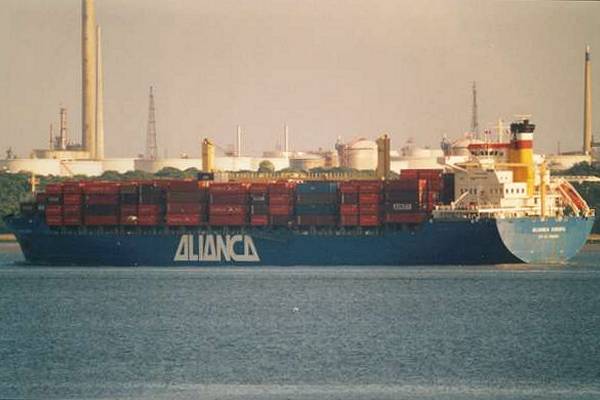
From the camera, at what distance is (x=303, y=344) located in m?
62.0

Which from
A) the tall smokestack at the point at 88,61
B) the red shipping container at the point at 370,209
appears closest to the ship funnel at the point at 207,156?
the red shipping container at the point at 370,209

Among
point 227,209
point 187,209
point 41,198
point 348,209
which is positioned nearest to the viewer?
point 348,209

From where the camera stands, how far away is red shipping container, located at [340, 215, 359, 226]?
98.7 meters

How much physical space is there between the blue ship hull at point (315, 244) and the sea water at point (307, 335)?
1324 millimetres

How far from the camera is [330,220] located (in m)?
99.4

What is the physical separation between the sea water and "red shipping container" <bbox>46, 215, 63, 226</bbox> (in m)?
5.13

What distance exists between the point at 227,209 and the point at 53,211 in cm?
1194

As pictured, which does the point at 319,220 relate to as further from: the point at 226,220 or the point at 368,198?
the point at 226,220

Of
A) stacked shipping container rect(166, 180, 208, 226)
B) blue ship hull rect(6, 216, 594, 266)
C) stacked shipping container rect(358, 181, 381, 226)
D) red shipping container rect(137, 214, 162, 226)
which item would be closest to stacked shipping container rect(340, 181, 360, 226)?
stacked shipping container rect(358, 181, 381, 226)

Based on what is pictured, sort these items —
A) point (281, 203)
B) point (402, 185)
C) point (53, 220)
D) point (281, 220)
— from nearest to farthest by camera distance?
point (402, 185) < point (281, 203) < point (281, 220) < point (53, 220)

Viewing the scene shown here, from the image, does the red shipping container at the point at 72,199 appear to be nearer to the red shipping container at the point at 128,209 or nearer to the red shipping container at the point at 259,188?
the red shipping container at the point at 128,209

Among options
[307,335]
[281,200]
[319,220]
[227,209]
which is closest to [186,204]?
[227,209]

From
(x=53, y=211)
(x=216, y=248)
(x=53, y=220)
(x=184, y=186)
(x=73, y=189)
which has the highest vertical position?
(x=184, y=186)

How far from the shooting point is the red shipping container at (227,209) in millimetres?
100625
